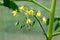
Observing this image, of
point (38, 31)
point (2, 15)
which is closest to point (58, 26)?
point (38, 31)

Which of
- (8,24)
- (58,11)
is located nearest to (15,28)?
(8,24)

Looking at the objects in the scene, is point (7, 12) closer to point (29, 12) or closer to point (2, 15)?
point (2, 15)

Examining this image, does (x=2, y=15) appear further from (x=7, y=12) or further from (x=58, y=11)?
(x=58, y=11)

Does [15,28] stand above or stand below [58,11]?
below

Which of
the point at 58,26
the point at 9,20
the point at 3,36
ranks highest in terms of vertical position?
the point at 58,26

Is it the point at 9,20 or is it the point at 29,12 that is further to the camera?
the point at 9,20

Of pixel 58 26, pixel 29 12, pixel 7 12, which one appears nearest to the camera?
pixel 29 12

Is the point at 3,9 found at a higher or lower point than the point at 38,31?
higher

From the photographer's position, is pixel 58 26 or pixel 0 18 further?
pixel 0 18

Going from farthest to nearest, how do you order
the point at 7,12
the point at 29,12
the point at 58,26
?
the point at 7,12 → the point at 58,26 → the point at 29,12
